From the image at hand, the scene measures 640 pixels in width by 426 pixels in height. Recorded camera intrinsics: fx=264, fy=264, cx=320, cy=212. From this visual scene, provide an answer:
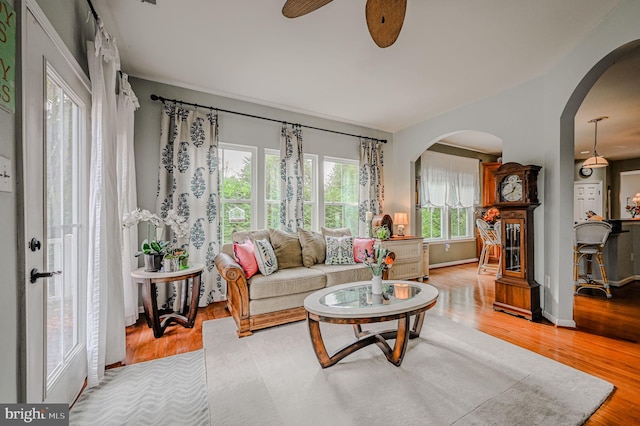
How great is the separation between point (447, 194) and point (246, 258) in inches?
201

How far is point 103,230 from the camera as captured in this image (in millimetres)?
1983

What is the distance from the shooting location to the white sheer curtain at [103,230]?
1.92m

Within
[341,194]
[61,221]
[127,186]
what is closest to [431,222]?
[341,194]

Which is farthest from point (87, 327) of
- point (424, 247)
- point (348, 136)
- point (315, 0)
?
point (424, 247)

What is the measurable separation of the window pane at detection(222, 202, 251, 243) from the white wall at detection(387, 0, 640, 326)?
A: 3740 mm

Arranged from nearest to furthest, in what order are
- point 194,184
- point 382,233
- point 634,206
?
point 194,184 → point 382,233 → point 634,206

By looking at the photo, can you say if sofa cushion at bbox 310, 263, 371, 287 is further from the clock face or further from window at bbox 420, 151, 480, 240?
window at bbox 420, 151, 480, 240

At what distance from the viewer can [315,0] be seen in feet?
5.51

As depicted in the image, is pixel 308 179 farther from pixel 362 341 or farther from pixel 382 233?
pixel 362 341

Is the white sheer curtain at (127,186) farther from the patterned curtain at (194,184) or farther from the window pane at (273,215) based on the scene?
the window pane at (273,215)

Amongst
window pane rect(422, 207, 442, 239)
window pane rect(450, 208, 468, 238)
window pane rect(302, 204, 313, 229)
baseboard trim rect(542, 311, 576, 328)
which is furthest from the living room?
window pane rect(450, 208, 468, 238)

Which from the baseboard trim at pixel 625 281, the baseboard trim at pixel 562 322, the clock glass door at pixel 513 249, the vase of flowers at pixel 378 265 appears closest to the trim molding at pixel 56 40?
the vase of flowers at pixel 378 265

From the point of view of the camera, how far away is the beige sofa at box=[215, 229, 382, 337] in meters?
2.71

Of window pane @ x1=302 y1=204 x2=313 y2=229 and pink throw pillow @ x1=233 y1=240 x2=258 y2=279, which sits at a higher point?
window pane @ x1=302 y1=204 x2=313 y2=229
